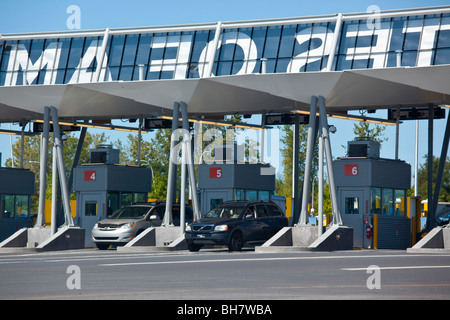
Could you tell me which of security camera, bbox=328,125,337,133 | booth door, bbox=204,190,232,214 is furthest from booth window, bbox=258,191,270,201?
security camera, bbox=328,125,337,133

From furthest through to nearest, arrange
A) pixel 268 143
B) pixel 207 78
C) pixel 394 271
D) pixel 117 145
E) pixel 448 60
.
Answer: pixel 117 145, pixel 268 143, pixel 207 78, pixel 448 60, pixel 394 271

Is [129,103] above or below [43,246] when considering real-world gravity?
above

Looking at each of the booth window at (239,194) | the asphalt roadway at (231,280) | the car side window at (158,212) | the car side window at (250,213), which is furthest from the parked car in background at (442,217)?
the asphalt roadway at (231,280)

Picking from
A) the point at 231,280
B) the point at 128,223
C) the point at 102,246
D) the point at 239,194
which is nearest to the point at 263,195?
the point at 239,194

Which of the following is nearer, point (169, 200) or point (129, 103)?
point (169, 200)

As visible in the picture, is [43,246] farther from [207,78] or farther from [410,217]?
[410,217]

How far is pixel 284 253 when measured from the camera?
25766mm

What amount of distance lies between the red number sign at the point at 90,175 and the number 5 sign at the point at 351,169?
1074cm

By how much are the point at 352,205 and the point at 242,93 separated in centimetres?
579

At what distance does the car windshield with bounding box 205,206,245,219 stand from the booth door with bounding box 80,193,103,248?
821 cm

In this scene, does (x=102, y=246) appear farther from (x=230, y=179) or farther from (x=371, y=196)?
(x=371, y=196)
